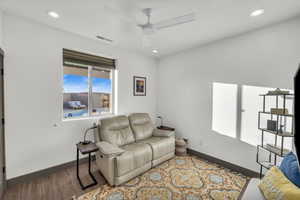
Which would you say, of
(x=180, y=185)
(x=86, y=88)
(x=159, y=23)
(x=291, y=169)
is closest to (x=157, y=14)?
(x=159, y=23)

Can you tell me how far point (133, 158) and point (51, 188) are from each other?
4.32 feet

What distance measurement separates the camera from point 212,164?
291cm

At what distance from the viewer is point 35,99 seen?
2.32 m

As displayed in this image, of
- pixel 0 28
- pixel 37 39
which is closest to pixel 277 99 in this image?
pixel 37 39

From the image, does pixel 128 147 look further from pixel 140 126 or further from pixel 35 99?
pixel 35 99

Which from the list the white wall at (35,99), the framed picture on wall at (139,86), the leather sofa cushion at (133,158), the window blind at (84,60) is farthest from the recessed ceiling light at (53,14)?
the leather sofa cushion at (133,158)

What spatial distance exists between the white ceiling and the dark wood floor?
102 inches

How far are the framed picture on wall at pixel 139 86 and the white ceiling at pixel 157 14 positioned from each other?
1.33 meters

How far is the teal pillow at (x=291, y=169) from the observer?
3.90ft

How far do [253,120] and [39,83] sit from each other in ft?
12.5

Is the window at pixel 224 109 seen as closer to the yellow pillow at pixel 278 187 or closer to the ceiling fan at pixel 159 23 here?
the yellow pillow at pixel 278 187

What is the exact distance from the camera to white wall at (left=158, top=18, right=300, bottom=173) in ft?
7.02

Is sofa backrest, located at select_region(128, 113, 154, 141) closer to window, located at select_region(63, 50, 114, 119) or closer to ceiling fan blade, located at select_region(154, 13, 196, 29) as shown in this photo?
window, located at select_region(63, 50, 114, 119)

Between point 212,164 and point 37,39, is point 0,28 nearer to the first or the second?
point 37,39
